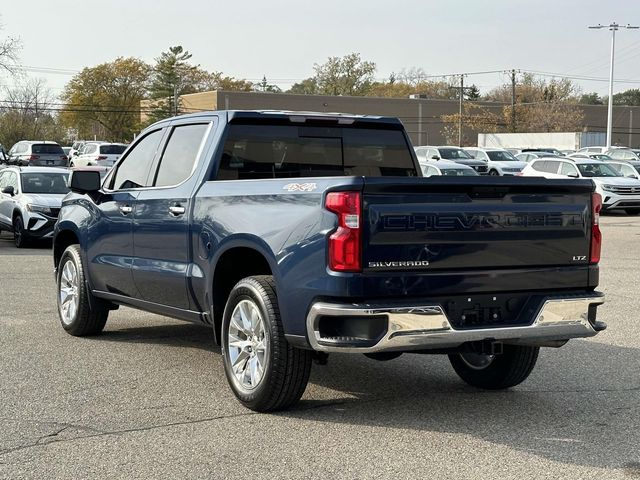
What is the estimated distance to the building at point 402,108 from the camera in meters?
97.1

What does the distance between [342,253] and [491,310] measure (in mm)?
1063

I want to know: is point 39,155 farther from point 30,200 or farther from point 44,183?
point 30,200

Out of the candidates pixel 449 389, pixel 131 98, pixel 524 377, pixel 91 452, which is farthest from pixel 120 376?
pixel 131 98

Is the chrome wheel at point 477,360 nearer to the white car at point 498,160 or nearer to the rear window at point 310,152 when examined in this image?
the rear window at point 310,152

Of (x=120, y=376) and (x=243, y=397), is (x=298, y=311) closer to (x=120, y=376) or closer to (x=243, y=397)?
(x=243, y=397)

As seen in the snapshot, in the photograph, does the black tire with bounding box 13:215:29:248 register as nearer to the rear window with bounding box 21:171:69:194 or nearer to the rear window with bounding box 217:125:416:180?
the rear window with bounding box 21:171:69:194

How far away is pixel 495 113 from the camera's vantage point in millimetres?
110375

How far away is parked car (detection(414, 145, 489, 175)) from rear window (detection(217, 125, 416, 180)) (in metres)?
32.9

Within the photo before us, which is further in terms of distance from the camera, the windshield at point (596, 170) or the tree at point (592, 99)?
the tree at point (592, 99)

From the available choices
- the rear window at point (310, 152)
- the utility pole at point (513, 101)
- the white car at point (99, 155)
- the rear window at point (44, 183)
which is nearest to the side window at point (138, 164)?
the rear window at point (310, 152)

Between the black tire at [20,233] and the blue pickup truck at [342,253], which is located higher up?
the blue pickup truck at [342,253]

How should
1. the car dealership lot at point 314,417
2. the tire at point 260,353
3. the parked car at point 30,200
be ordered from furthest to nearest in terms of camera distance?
1. the parked car at point 30,200
2. the tire at point 260,353
3. the car dealership lot at point 314,417

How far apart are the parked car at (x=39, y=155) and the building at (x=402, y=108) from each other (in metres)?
45.1

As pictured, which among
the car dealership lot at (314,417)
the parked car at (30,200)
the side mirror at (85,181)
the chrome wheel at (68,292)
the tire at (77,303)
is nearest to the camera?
the car dealership lot at (314,417)
